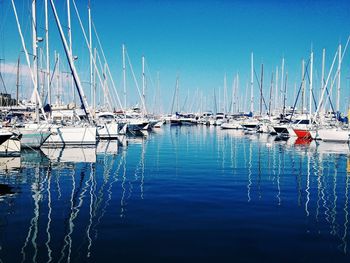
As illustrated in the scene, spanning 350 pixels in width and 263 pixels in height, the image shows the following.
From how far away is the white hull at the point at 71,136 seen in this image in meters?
32.5

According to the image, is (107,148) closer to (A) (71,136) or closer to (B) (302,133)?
(A) (71,136)

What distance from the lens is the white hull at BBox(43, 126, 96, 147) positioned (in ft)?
107

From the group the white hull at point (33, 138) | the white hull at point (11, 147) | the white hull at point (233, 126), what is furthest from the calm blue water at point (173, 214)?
the white hull at point (233, 126)

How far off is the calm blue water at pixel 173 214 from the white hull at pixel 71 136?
1264 centimetres

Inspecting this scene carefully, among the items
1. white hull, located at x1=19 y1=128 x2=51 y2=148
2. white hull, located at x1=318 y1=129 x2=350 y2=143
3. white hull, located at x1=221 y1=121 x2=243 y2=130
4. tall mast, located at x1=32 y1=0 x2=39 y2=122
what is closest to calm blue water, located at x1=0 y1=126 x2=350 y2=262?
white hull, located at x1=19 y1=128 x2=51 y2=148

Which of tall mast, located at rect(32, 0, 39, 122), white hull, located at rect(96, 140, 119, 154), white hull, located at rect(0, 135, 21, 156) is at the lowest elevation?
white hull, located at rect(96, 140, 119, 154)

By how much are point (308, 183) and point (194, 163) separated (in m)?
8.28

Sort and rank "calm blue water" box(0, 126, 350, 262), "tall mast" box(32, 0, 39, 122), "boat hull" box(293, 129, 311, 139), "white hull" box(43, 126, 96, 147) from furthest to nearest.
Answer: "boat hull" box(293, 129, 311, 139), "white hull" box(43, 126, 96, 147), "tall mast" box(32, 0, 39, 122), "calm blue water" box(0, 126, 350, 262)

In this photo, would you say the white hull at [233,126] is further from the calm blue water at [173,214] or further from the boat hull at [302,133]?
the calm blue water at [173,214]

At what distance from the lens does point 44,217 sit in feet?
33.2

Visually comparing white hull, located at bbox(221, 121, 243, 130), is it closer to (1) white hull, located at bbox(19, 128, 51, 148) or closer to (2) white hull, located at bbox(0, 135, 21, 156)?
(1) white hull, located at bbox(19, 128, 51, 148)

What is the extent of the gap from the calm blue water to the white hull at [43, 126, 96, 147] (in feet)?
41.5

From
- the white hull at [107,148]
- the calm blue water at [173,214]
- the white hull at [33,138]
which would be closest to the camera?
the calm blue water at [173,214]

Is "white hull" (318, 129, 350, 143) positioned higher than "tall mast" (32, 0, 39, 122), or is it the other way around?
"tall mast" (32, 0, 39, 122)
